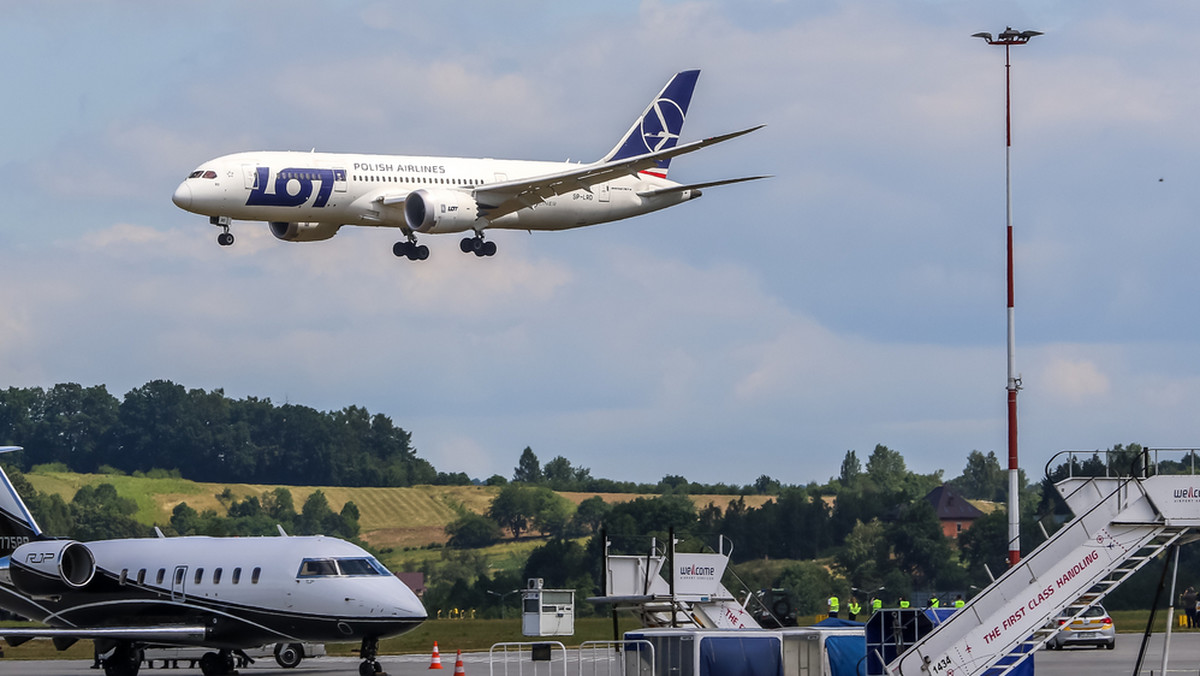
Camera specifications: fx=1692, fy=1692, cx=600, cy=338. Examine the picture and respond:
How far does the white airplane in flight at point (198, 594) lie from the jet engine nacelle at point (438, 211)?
16090mm

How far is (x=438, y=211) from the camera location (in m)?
48.8

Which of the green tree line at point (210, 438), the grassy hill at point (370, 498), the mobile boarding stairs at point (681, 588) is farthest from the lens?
the green tree line at point (210, 438)

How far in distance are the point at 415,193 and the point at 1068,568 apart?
29.3 m

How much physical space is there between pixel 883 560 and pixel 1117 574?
158ft

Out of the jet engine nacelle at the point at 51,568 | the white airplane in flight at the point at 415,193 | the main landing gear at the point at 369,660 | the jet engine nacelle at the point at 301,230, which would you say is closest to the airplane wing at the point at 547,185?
the white airplane in flight at the point at 415,193

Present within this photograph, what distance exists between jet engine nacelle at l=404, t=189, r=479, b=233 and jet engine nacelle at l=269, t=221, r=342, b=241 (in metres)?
2.49

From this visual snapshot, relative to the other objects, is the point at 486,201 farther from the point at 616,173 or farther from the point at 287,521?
the point at 287,521

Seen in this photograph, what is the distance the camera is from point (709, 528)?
247 ft

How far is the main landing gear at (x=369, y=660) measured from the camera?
30391mm

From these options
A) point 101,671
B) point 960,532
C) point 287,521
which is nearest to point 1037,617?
point 101,671

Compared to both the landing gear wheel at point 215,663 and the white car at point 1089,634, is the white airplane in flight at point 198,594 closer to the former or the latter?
the landing gear wheel at point 215,663

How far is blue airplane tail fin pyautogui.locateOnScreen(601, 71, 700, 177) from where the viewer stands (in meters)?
62.4

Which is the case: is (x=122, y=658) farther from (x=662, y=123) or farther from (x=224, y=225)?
(x=662, y=123)

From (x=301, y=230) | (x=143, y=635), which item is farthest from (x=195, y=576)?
(x=301, y=230)
